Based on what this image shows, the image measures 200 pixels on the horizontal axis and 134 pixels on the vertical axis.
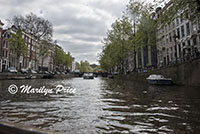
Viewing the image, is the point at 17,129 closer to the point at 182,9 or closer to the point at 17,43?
the point at 182,9

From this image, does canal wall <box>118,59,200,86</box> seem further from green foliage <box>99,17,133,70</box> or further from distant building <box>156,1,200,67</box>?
green foliage <box>99,17,133,70</box>

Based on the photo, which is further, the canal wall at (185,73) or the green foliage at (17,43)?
the green foliage at (17,43)

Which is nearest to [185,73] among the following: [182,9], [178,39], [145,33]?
[182,9]

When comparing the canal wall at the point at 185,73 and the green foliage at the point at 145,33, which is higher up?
the green foliage at the point at 145,33

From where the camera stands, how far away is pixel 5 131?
8.82 ft

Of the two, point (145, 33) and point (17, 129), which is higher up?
point (145, 33)

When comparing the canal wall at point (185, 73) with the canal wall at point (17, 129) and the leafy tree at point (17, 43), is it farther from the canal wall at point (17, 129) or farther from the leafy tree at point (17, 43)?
the leafy tree at point (17, 43)

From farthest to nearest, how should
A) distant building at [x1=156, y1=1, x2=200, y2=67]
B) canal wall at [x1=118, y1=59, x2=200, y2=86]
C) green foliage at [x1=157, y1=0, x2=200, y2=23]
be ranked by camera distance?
distant building at [x1=156, y1=1, x2=200, y2=67]
canal wall at [x1=118, y1=59, x2=200, y2=86]
green foliage at [x1=157, y1=0, x2=200, y2=23]

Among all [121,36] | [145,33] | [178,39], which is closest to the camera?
[145,33]

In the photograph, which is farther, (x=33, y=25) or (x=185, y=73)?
(x=33, y=25)

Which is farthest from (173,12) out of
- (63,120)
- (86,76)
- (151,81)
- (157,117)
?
(86,76)

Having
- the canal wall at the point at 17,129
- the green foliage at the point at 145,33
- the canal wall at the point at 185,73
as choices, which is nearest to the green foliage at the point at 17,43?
the green foliage at the point at 145,33

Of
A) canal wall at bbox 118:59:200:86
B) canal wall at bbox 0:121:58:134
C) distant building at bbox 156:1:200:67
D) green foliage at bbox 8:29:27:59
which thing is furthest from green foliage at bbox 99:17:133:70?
canal wall at bbox 0:121:58:134

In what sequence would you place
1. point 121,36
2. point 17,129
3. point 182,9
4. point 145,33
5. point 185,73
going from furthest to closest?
1. point 121,36
2. point 145,33
3. point 185,73
4. point 182,9
5. point 17,129
